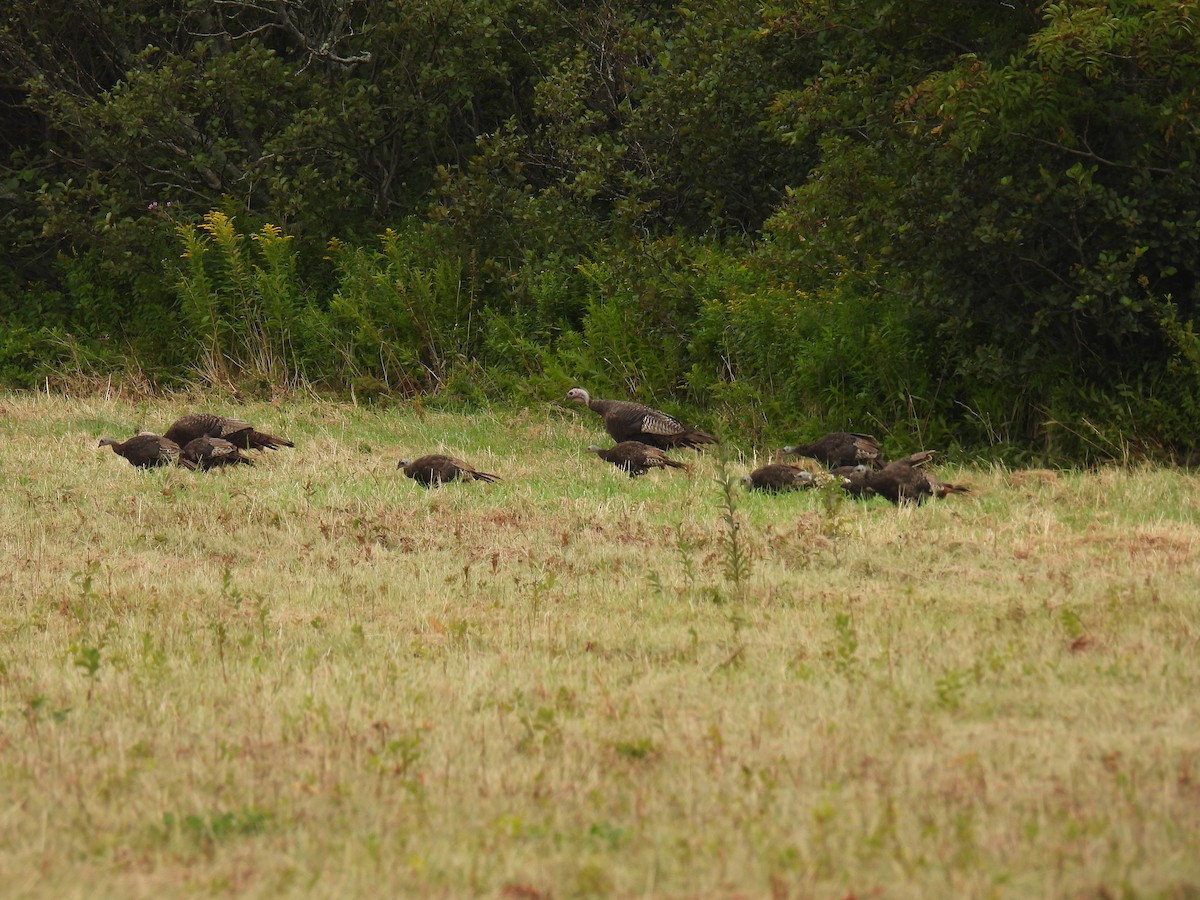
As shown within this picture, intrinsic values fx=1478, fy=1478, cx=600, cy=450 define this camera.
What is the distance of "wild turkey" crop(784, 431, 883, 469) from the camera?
40.1 feet

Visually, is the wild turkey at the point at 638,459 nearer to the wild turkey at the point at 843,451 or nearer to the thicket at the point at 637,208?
the wild turkey at the point at 843,451

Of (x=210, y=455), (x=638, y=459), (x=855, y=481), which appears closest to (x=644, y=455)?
(x=638, y=459)

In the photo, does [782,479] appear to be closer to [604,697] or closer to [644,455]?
[644,455]

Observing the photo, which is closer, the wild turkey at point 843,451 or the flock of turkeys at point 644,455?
the flock of turkeys at point 644,455

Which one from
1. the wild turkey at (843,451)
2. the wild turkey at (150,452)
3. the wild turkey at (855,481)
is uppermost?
the wild turkey at (855,481)

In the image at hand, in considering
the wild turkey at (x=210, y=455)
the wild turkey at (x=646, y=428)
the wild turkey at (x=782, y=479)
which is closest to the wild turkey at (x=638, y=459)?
the wild turkey at (x=646, y=428)

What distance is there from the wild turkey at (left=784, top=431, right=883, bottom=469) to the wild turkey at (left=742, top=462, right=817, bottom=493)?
2.35 ft

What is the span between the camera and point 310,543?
969cm

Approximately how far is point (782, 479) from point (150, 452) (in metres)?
5.53

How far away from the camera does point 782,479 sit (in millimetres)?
11523

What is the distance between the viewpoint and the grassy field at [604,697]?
4418 mm

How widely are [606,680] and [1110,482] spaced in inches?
239

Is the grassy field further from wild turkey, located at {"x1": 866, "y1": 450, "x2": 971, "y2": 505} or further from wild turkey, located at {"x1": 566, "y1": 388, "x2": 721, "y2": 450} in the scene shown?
wild turkey, located at {"x1": 566, "y1": 388, "x2": 721, "y2": 450}

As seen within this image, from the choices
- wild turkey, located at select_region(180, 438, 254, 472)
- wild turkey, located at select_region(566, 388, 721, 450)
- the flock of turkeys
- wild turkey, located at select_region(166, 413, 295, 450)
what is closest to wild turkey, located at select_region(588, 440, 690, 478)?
the flock of turkeys
